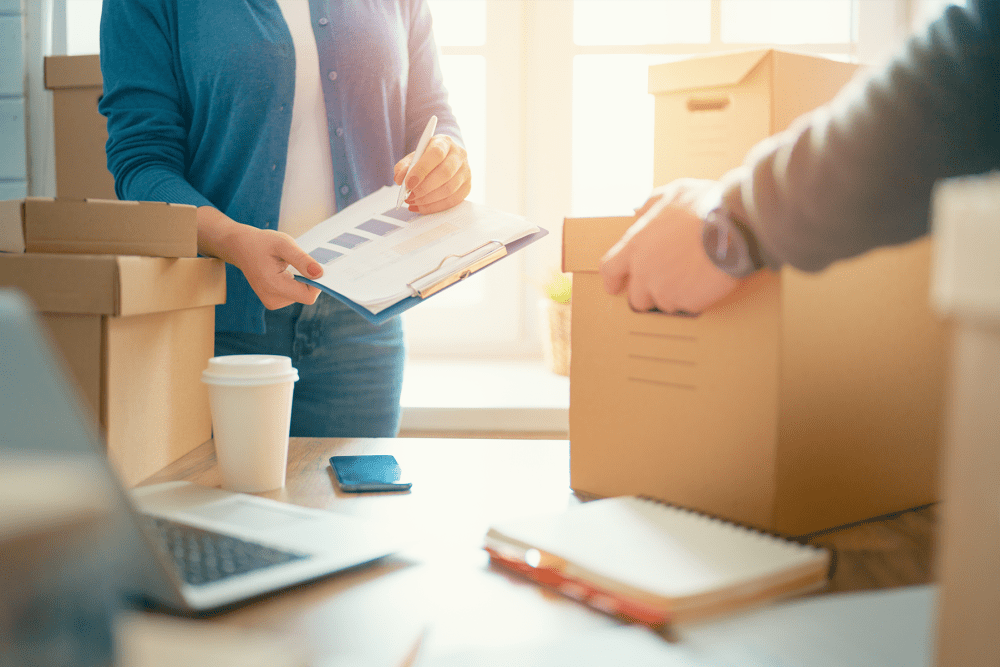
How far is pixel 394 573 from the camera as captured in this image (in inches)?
21.2

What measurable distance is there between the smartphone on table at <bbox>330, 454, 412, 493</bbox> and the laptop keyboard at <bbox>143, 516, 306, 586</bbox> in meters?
0.19

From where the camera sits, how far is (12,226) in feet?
2.58

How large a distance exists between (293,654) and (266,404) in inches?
14.4

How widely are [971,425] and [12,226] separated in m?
0.86

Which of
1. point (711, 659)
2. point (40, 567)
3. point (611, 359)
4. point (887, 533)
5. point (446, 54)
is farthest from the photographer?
point (446, 54)

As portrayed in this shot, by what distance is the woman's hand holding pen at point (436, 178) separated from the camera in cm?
104

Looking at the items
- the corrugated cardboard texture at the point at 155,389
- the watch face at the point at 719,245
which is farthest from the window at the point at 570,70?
the watch face at the point at 719,245

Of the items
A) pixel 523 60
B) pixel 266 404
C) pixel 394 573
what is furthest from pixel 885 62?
pixel 523 60

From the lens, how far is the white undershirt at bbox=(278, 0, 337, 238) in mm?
1175

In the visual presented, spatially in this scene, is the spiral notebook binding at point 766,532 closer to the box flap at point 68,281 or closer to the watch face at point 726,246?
the watch face at point 726,246

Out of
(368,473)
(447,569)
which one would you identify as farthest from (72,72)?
(447,569)

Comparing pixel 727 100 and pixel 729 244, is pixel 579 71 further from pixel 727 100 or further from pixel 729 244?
pixel 729 244

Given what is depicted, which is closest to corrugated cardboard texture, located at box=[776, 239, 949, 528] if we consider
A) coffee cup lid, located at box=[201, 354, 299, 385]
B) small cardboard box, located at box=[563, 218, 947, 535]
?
small cardboard box, located at box=[563, 218, 947, 535]

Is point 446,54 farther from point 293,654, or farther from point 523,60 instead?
point 293,654
